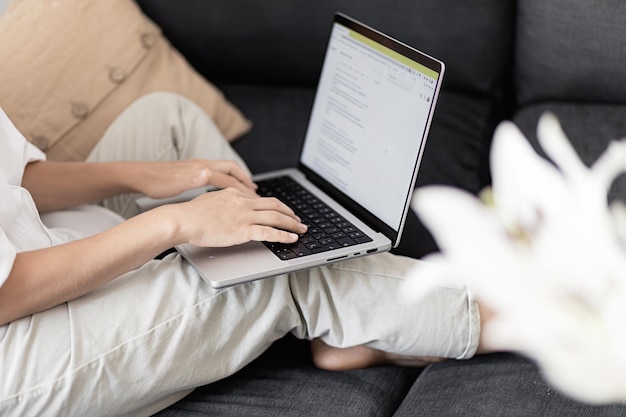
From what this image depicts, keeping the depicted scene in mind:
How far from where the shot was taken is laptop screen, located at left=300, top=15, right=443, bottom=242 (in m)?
1.18

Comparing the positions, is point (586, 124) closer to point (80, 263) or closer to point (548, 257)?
point (548, 257)

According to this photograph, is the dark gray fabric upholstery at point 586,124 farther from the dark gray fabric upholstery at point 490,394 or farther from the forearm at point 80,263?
the forearm at point 80,263

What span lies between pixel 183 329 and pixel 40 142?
642mm

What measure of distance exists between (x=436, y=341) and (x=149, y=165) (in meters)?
0.53

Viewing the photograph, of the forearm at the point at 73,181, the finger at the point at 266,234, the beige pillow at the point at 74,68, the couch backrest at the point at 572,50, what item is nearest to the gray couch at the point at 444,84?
the couch backrest at the point at 572,50

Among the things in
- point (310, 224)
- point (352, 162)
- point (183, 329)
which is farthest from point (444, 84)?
point (183, 329)

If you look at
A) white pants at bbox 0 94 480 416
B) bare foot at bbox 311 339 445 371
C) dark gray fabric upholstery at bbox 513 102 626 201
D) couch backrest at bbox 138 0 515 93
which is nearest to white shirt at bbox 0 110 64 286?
white pants at bbox 0 94 480 416

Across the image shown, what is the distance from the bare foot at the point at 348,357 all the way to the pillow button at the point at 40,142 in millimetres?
662

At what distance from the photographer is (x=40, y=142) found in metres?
1.57

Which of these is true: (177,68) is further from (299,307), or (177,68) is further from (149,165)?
(299,307)

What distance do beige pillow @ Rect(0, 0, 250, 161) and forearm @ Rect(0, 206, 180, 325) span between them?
57 centimetres

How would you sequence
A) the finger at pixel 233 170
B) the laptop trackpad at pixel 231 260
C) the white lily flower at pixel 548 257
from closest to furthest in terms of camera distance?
the laptop trackpad at pixel 231 260
the white lily flower at pixel 548 257
the finger at pixel 233 170

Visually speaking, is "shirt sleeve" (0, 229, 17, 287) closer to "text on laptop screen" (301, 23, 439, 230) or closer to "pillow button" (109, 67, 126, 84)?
"text on laptop screen" (301, 23, 439, 230)

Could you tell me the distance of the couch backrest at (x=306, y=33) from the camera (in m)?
1.60
